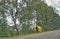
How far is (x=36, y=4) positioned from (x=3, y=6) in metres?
3.37

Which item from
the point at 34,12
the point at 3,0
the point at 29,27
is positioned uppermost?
the point at 3,0

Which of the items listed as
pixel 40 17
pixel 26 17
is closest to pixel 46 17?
pixel 40 17

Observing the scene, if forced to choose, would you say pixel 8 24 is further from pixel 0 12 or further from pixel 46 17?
pixel 46 17

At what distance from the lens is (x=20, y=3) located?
17031mm

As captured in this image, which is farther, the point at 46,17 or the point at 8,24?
the point at 46,17

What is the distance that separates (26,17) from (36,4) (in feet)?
6.34

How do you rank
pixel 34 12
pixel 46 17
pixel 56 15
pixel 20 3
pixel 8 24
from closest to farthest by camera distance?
pixel 8 24 < pixel 20 3 < pixel 34 12 < pixel 46 17 < pixel 56 15

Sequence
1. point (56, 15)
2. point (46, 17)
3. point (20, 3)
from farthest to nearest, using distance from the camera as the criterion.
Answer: point (56, 15)
point (46, 17)
point (20, 3)

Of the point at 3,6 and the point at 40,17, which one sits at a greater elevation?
the point at 3,6

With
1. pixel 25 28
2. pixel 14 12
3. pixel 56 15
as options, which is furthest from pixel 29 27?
pixel 56 15

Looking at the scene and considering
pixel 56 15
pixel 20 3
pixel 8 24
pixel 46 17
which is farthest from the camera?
pixel 56 15

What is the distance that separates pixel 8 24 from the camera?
15727mm

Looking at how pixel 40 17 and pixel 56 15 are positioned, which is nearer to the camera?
pixel 40 17

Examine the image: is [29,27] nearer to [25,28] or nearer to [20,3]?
[25,28]
